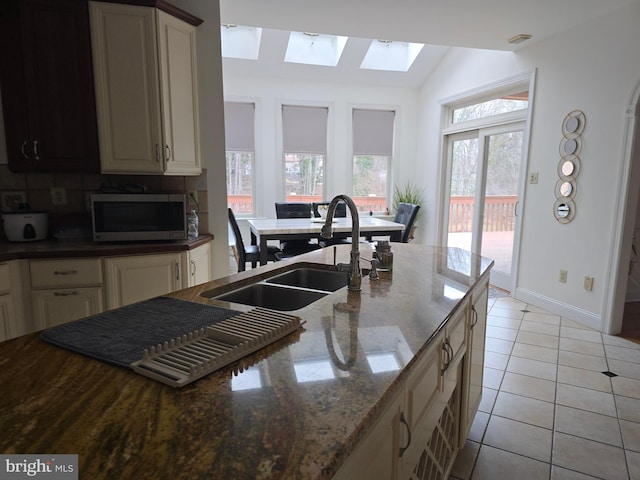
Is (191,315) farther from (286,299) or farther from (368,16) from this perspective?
(368,16)

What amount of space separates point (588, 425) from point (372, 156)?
4880 mm

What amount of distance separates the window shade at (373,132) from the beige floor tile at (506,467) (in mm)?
4972

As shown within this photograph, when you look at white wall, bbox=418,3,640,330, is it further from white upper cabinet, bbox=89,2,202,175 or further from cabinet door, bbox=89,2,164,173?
cabinet door, bbox=89,2,164,173

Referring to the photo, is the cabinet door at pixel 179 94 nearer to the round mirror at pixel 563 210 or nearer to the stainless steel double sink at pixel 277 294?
the stainless steel double sink at pixel 277 294

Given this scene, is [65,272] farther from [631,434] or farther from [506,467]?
[631,434]

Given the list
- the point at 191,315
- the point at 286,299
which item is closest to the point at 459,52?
the point at 286,299

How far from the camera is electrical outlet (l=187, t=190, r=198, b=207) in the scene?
304cm

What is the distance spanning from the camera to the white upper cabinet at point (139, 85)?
2.47 m

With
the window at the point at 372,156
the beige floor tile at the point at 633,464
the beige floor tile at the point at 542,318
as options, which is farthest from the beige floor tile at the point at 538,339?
the window at the point at 372,156

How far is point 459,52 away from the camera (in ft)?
16.8

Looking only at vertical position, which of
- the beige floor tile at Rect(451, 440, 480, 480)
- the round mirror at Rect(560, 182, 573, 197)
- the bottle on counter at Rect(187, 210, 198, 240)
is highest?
the round mirror at Rect(560, 182, 573, 197)

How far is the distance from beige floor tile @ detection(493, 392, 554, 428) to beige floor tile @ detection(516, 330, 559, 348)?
891 millimetres

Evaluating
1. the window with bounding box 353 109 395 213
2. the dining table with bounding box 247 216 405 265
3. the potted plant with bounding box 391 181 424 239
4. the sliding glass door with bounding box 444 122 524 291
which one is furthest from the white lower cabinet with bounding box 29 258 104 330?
the potted plant with bounding box 391 181 424 239

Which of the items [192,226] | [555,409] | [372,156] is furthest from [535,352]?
[372,156]
